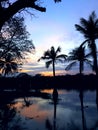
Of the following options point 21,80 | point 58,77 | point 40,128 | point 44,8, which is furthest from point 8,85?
point 44,8

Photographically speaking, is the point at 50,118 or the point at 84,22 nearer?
the point at 50,118

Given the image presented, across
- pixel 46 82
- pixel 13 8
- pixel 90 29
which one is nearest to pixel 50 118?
pixel 13 8

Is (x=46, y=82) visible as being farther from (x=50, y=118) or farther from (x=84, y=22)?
(x=50, y=118)

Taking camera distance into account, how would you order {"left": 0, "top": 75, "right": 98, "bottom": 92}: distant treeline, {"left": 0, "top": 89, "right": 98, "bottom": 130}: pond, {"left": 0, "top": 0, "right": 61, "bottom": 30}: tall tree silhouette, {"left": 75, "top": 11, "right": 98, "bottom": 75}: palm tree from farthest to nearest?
1. {"left": 0, "top": 75, "right": 98, "bottom": 92}: distant treeline
2. {"left": 75, "top": 11, "right": 98, "bottom": 75}: palm tree
3. {"left": 0, "top": 89, "right": 98, "bottom": 130}: pond
4. {"left": 0, "top": 0, "right": 61, "bottom": 30}: tall tree silhouette

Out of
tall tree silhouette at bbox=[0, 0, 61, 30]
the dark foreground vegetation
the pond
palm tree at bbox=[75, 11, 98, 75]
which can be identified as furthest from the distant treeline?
tall tree silhouette at bbox=[0, 0, 61, 30]

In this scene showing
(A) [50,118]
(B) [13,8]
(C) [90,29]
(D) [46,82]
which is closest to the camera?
(B) [13,8]

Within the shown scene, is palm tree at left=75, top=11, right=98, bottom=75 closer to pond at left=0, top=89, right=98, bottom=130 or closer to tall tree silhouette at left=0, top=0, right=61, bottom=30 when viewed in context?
pond at left=0, top=89, right=98, bottom=130

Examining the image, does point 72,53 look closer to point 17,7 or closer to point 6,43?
point 6,43

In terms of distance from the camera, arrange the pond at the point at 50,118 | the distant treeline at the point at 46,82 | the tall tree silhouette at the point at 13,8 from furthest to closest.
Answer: the distant treeline at the point at 46,82
the pond at the point at 50,118
the tall tree silhouette at the point at 13,8

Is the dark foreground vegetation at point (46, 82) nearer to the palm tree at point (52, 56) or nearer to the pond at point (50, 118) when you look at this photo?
the palm tree at point (52, 56)

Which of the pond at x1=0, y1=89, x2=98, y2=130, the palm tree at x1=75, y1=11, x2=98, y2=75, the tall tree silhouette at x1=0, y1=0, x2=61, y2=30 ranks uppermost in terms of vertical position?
the palm tree at x1=75, y1=11, x2=98, y2=75

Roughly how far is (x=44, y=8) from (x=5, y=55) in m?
22.6

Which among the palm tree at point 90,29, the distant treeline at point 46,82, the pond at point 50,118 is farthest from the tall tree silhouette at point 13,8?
the distant treeline at point 46,82

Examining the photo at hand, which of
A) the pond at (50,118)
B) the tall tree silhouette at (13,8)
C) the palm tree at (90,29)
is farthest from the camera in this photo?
the palm tree at (90,29)
